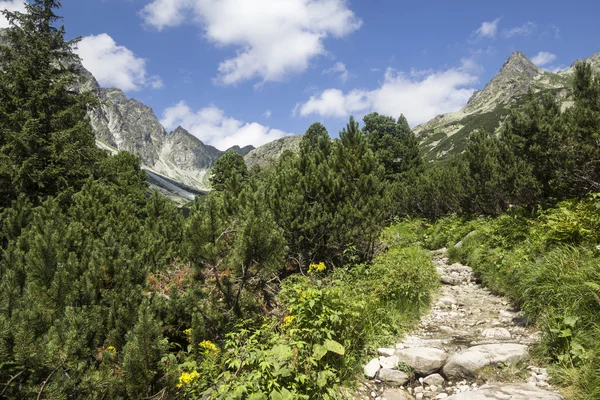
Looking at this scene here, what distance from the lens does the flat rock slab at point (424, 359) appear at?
4.34 metres

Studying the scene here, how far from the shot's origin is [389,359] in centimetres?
457

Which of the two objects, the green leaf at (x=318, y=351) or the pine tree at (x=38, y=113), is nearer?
the green leaf at (x=318, y=351)

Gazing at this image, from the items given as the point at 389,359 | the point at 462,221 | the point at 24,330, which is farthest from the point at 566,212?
the point at 24,330

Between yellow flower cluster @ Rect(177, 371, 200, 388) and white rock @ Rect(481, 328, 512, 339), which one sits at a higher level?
yellow flower cluster @ Rect(177, 371, 200, 388)

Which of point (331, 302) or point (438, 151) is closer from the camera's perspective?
point (331, 302)

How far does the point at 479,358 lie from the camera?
412cm

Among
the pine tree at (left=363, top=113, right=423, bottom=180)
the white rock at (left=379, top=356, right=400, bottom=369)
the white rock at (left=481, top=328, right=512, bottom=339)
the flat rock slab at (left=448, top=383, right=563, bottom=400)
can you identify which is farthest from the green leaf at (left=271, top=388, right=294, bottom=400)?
the pine tree at (left=363, top=113, right=423, bottom=180)

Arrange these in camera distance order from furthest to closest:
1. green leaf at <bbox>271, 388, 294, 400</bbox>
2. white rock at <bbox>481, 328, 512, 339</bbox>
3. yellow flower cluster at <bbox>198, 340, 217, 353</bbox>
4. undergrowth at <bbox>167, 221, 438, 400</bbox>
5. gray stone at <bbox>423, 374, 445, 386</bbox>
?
white rock at <bbox>481, 328, 512, 339</bbox>, gray stone at <bbox>423, 374, 445, 386</bbox>, yellow flower cluster at <bbox>198, 340, 217, 353</bbox>, undergrowth at <bbox>167, 221, 438, 400</bbox>, green leaf at <bbox>271, 388, 294, 400</bbox>

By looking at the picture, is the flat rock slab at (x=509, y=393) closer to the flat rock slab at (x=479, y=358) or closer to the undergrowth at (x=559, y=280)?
the undergrowth at (x=559, y=280)

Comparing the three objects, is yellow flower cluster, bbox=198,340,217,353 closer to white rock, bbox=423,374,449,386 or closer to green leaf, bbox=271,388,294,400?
green leaf, bbox=271,388,294,400

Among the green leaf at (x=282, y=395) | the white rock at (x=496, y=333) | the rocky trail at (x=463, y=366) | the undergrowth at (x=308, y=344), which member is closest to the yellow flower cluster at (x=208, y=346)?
the undergrowth at (x=308, y=344)

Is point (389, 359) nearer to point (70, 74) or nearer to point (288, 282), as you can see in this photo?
point (288, 282)

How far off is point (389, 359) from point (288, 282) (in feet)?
10.8

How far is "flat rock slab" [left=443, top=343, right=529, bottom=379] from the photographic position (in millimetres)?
4062
